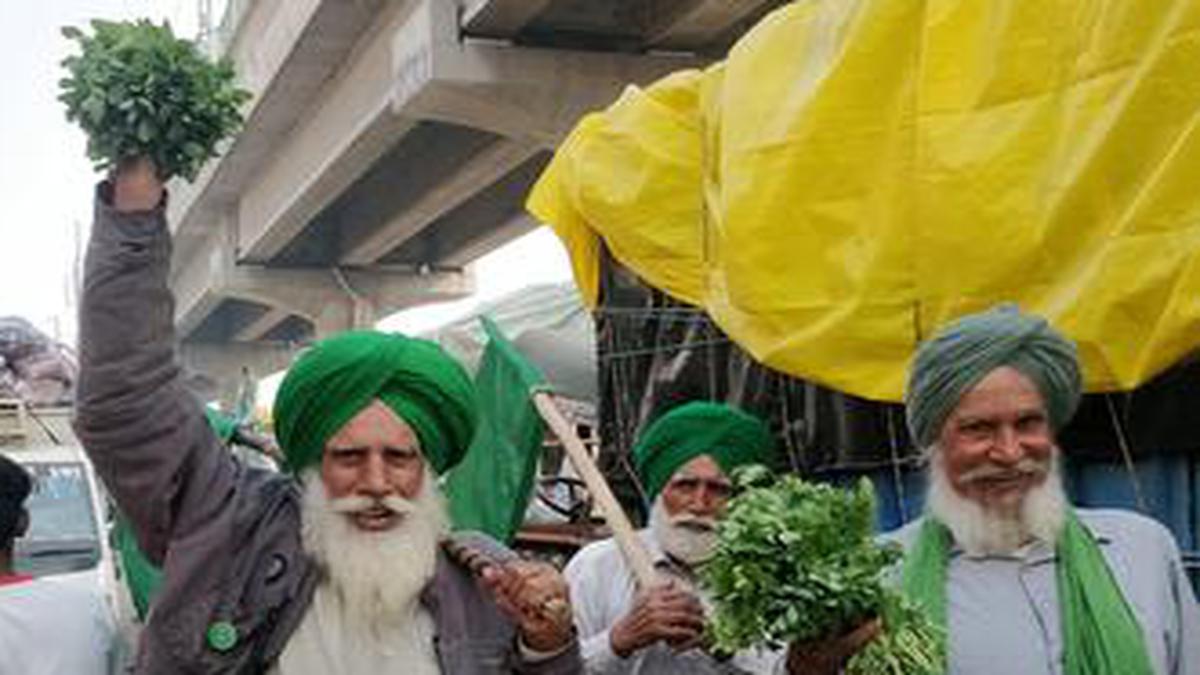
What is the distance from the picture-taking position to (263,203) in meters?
25.0

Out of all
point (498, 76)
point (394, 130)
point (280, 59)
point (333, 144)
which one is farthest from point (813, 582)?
point (333, 144)

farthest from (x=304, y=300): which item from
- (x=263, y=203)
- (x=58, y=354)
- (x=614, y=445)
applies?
(x=614, y=445)

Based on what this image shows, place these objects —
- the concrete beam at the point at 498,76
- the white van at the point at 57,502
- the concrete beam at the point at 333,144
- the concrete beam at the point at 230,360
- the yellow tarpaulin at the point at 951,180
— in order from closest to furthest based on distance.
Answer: the yellow tarpaulin at the point at 951,180
the white van at the point at 57,502
the concrete beam at the point at 498,76
the concrete beam at the point at 333,144
the concrete beam at the point at 230,360

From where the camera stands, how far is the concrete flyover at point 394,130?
15.7m

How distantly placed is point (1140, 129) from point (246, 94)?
178 cm

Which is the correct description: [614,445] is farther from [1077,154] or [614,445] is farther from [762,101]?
[1077,154]

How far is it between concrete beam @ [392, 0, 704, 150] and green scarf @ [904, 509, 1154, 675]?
41.7 ft

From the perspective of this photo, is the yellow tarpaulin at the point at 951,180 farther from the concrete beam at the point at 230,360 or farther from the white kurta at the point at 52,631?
the concrete beam at the point at 230,360

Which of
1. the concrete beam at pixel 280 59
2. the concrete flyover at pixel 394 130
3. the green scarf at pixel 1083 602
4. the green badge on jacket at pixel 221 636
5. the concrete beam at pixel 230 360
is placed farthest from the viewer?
the concrete beam at pixel 230 360

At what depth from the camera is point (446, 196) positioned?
73.9ft

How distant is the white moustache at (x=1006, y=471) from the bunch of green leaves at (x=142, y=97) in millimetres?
1484

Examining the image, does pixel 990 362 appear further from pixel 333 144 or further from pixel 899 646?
pixel 333 144

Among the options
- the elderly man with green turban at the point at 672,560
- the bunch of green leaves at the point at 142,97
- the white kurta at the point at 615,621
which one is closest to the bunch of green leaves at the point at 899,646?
the white kurta at the point at 615,621

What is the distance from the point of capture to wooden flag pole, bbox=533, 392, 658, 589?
11.6 ft
